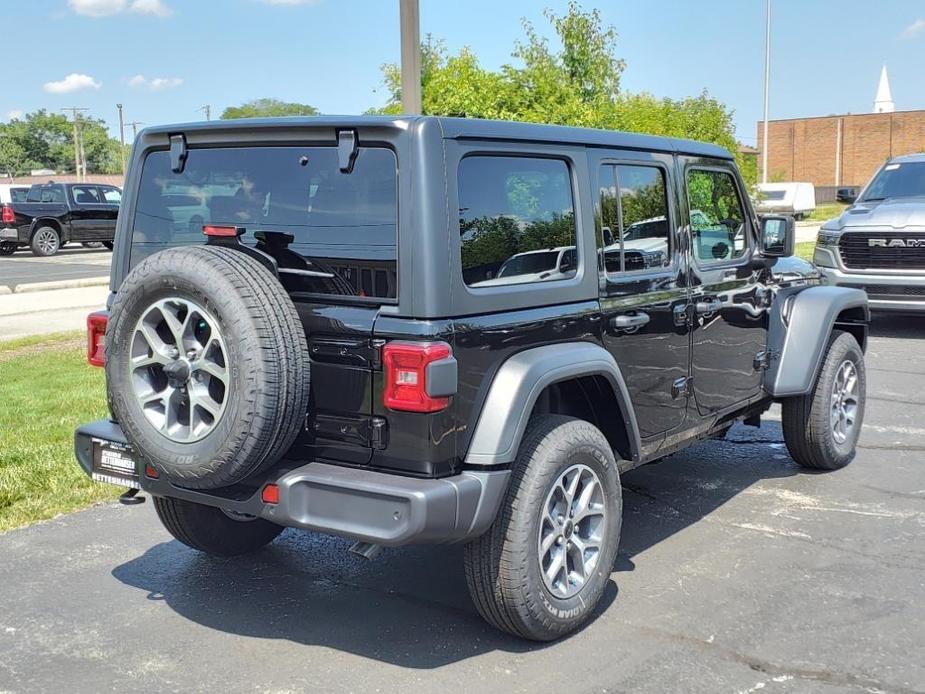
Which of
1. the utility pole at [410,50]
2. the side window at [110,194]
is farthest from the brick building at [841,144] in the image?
the utility pole at [410,50]

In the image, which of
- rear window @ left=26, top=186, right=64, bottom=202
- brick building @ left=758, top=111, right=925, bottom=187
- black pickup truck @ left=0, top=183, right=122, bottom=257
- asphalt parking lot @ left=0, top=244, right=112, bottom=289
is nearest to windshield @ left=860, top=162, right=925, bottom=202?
asphalt parking lot @ left=0, top=244, right=112, bottom=289

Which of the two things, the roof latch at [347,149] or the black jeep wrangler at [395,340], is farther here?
the roof latch at [347,149]

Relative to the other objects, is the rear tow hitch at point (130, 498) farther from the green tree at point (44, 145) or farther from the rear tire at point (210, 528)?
the green tree at point (44, 145)

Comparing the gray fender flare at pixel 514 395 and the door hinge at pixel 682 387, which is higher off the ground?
the gray fender flare at pixel 514 395

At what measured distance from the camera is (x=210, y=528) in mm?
4730

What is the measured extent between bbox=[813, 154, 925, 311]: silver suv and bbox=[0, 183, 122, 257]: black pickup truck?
2112 centimetres

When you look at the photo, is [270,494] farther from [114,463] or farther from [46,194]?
[46,194]

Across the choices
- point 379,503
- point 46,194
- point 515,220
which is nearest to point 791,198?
point 46,194

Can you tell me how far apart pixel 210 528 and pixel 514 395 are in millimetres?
1886

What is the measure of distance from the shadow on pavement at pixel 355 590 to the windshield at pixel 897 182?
305 inches

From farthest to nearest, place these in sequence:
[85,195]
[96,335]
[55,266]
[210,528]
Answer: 1. [85,195]
2. [55,266]
3. [210,528]
4. [96,335]

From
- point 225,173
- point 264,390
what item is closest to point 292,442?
point 264,390

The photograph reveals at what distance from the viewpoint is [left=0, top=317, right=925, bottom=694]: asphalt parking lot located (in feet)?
12.0

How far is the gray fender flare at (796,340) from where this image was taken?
567 centimetres
